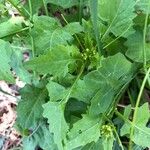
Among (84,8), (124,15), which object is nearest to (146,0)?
(124,15)

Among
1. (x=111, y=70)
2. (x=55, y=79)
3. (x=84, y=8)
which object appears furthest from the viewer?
(x=84, y=8)

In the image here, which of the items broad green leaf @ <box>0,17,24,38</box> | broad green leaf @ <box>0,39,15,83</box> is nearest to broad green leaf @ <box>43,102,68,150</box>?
broad green leaf @ <box>0,39,15,83</box>

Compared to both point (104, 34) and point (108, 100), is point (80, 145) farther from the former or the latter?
point (104, 34)

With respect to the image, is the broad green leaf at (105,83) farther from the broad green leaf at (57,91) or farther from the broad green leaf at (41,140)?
the broad green leaf at (41,140)

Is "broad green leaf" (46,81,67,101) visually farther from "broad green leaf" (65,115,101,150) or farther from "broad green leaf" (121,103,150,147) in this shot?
"broad green leaf" (121,103,150,147)

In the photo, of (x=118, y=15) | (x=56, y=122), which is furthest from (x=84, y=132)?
(x=118, y=15)

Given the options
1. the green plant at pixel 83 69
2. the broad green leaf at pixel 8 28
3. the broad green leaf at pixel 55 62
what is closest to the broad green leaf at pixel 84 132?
the green plant at pixel 83 69

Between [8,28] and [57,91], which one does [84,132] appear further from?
[8,28]
